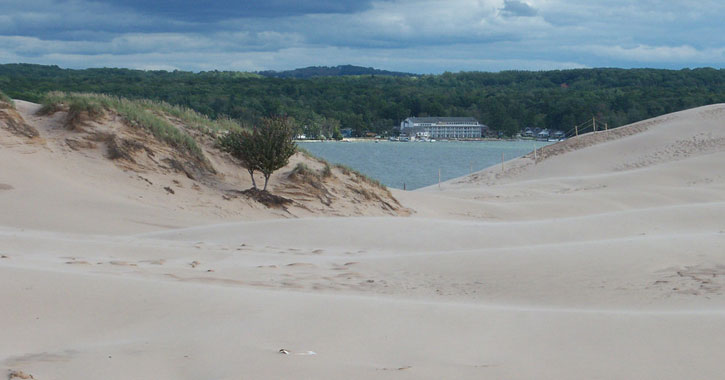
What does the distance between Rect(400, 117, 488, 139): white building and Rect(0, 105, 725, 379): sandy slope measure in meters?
121

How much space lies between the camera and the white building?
13875 centimetres

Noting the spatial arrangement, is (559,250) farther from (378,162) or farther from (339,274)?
(378,162)

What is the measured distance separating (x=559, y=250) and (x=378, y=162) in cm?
6542

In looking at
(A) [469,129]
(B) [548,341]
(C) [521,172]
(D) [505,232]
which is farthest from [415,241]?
(A) [469,129]

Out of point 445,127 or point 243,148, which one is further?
point 445,127

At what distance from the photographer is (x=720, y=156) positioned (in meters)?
36.2

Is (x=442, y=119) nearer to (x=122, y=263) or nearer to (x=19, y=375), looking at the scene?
(x=122, y=263)

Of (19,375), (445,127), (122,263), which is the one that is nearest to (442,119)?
(445,127)

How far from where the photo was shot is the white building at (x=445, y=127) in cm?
13875

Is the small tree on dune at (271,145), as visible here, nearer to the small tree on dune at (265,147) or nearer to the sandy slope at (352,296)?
the small tree on dune at (265,147)

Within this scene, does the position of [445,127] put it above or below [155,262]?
above

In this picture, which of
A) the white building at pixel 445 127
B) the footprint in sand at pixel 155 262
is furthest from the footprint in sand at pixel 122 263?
the white building at pixel 445 127

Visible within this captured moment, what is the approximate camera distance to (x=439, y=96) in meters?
151

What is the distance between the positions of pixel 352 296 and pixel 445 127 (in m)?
135
